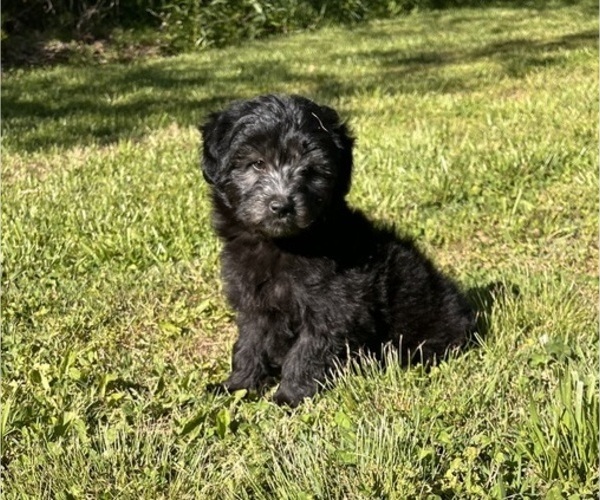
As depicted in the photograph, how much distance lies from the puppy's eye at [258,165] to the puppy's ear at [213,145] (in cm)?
16

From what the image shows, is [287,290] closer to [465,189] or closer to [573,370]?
[573,370]

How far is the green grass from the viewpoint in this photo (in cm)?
275

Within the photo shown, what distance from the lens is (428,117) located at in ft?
29.5

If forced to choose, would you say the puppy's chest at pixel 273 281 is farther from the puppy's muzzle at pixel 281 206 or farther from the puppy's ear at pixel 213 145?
the puppy's ear at pixel 213 145

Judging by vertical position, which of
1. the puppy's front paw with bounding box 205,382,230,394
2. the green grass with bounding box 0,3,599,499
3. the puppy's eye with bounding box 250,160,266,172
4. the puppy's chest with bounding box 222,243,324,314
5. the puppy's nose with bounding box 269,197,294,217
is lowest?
the puppy's front paw with bounding box 205,382,230,394

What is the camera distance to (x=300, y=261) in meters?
3.70

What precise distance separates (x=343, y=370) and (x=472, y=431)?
731 mm

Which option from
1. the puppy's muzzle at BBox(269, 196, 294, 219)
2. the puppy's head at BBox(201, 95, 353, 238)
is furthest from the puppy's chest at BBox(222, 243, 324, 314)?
the puppy's muzzle at BBox(269, 196, 294, 219)

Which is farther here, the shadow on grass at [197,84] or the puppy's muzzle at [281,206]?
the shadow on grass at [197,84]

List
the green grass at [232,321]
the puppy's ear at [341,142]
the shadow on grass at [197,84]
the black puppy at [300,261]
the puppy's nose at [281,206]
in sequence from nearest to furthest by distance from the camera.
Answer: the green grass at [232,321], the puppy's nose at [281,206], the black puppy at [300,261], the puppy's ear at [341,142], the shadow on grass at [197,84]

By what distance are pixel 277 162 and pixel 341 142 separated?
13.9 inches

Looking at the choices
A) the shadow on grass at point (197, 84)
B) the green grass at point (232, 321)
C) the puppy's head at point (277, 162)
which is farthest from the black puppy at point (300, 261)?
the shadow on grass at point (197, 84)

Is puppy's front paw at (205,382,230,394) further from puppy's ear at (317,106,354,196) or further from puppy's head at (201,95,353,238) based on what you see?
puppy's ear at (317,106,354,196)

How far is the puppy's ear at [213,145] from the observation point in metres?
3.72
